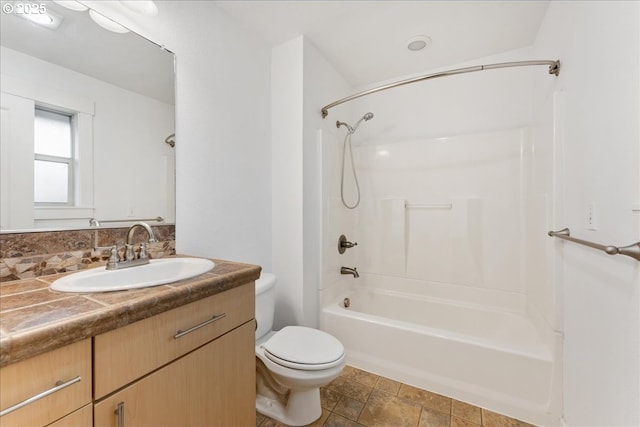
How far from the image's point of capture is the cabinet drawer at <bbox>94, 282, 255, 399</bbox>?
611 mm

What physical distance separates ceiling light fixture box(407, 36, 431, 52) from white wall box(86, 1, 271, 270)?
106 centimetres

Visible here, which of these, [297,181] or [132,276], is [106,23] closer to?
[132,276]

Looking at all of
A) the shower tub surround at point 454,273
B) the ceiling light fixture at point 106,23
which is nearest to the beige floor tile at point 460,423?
the shower tub surround at point 454,273

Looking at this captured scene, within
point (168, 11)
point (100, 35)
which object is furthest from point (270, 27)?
point (100, 35)

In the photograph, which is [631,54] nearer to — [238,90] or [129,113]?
[238,90]

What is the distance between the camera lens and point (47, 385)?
0.52m

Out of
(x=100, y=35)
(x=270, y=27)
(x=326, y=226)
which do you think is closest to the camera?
(x=100, y=35)

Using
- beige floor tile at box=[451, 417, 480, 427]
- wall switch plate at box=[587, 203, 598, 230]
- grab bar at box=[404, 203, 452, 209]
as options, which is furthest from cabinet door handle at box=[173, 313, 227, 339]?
grab bar at box=[404, 203, 452, 209]

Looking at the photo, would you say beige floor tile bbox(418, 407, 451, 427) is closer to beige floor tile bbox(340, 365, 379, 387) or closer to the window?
beige floor tile bbox(340, 365, 379, 387)

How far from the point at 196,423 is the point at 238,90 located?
171 centimetres

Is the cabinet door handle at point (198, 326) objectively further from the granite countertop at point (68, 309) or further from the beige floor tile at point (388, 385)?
the beige floor tile at point (388, 385)

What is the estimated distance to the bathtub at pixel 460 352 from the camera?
1.38 m

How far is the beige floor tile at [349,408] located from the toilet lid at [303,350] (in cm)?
40

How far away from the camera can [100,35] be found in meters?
1.12
